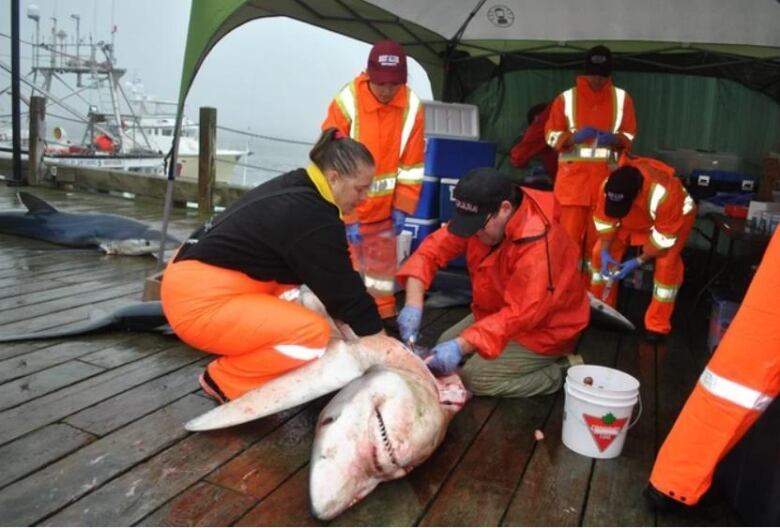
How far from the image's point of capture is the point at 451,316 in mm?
4027

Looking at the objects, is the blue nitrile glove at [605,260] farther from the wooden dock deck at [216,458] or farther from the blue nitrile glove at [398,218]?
the blue nitrile glove at [398,218]

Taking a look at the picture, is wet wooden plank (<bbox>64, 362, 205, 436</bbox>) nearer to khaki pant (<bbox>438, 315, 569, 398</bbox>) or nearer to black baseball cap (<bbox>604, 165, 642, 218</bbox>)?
khaki pant (<bbox>438, 315, 569, 398</bbox>)

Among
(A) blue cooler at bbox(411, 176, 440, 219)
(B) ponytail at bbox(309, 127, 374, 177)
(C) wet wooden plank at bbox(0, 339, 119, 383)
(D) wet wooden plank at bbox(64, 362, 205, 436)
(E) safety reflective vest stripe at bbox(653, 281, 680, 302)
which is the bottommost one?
(D) wet wooden plank at bbox(64, 362, 205, 436)

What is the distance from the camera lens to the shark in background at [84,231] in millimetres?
5039

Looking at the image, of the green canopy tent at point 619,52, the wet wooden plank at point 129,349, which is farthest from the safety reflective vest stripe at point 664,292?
the green canopy tent at point 619,52

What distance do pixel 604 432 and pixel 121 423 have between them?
1739 millimetres

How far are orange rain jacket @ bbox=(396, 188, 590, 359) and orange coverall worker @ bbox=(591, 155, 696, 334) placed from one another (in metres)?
1.13

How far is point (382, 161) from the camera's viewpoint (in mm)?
3631

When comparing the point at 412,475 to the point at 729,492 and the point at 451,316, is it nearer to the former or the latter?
the point at 729,492

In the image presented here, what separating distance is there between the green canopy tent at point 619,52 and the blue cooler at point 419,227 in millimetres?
1798

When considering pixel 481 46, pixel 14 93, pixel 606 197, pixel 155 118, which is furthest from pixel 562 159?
pixel 155 118

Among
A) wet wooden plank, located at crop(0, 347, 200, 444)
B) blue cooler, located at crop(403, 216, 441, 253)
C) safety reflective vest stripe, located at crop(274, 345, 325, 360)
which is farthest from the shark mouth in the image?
blue cooler, located at crop(403, 216, 441, 253)

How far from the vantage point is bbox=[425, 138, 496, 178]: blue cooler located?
15.7 ft

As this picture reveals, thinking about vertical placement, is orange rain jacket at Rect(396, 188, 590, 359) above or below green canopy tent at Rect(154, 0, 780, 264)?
below
